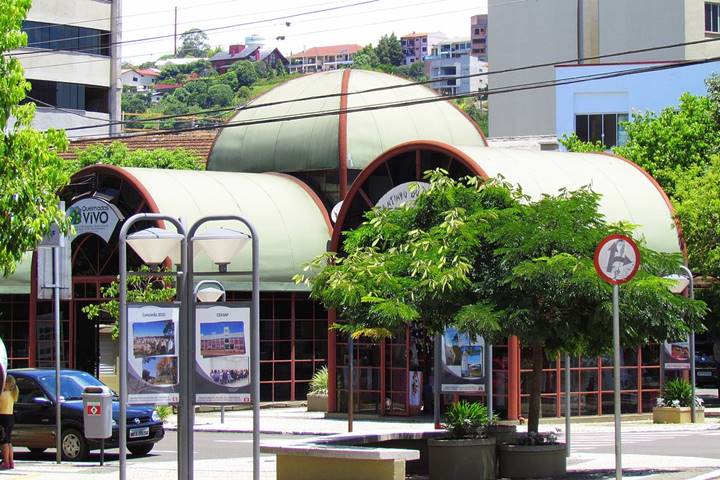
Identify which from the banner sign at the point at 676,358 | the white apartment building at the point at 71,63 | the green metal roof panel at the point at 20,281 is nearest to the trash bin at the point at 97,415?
the banner sign at the point at 676,358

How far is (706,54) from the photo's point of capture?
8544 centimetres

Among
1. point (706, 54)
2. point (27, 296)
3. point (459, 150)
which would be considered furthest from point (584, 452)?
point (706, 54)

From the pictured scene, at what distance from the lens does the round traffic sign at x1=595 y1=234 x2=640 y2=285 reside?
16.5m

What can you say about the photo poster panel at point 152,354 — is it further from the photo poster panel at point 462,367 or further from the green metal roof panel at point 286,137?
the green metal roof panel at point 286,137

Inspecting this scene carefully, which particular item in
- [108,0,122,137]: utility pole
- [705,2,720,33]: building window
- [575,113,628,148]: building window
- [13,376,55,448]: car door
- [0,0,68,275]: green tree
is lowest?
[13,376,55,448]: car door

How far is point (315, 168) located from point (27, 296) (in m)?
10.0

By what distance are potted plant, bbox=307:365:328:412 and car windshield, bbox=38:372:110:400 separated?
34.9ft

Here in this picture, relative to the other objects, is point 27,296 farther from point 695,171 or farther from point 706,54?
point 706,54

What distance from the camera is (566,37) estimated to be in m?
91.1

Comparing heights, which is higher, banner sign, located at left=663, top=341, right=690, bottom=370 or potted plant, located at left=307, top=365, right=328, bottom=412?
banner sign, located at left=663, top=341, right=690, bottom=370

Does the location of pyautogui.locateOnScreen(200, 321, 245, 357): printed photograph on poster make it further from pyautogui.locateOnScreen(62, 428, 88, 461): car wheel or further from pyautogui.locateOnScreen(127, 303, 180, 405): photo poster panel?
pyautogui.locateOnScreen(62, 428, 88, 461): car wheel

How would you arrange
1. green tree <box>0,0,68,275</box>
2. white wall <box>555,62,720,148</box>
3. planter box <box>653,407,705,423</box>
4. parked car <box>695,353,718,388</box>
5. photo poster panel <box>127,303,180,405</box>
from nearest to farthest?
1. photo poster panel <box>127,303,180,405</box>
2. green tree <box>0,0,68,275</box>
3. planter box <box>653,407,705,423</box>
4. parked car <box>695,353,718,388</box>
5. white wall <box>555,62,720,148</box>

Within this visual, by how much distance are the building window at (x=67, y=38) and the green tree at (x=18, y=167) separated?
57.4m

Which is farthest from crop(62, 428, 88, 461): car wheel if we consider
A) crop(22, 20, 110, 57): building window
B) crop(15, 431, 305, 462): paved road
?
crop(22, 20, 110, 57): building window
